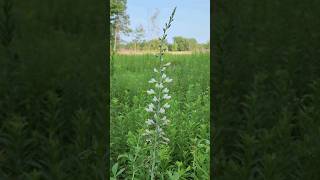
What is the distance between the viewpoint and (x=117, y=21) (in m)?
4.86
